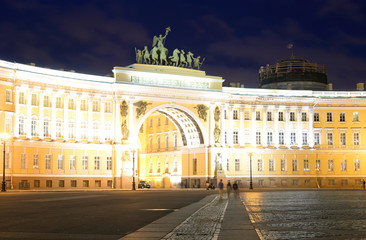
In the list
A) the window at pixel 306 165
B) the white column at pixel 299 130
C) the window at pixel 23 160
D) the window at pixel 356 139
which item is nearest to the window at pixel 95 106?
the window at pixel 23 160

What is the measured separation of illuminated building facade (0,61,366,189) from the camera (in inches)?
3167

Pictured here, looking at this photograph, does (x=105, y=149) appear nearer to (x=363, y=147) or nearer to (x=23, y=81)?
(x=23, y=81)

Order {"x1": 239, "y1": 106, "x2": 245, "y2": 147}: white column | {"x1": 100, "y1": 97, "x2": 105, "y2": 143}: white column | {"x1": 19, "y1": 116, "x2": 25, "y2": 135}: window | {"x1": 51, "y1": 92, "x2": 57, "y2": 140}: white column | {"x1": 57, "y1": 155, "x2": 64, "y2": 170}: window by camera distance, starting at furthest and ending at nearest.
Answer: {"x1": 239, "y1": 106, "x2": 245, "y2": 147}: white column < {"x1": 100, "y1": 97, "x2": 105, "y2": 143}: white column < {"x1": 57, "y1": 155, "x2": 64, "y2": 170}: window < {"x1": 51, "y1": 92, "x2": 57, "y2": 140}: white column < {"x1": 19, "y1": 116, "x2": 25, "y2": 135}: window

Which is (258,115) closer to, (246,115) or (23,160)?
(246,115)

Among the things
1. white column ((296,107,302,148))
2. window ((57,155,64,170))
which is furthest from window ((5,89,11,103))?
white column ((296,107,302,148))

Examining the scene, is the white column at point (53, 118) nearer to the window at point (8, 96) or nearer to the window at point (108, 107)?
the window at point (8, 96)

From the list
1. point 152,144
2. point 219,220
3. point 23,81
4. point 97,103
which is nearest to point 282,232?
point 219,220

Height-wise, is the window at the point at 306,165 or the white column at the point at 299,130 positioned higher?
the white column at the point at 299,130

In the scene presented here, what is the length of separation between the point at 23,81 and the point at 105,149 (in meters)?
15.8

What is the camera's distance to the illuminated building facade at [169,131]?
8044cm

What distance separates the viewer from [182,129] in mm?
101062

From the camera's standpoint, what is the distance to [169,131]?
10650 cm

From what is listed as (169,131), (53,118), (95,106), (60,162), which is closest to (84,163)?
(60,162)

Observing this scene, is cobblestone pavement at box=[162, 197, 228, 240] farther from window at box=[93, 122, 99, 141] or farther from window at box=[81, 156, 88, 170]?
window at box=[93, 122, 99, 141]
